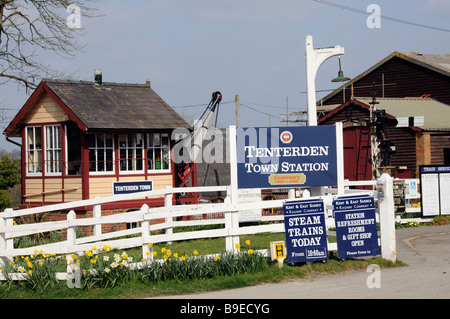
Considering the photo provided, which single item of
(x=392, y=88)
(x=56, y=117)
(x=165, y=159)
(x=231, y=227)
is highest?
(x=392, y=88)

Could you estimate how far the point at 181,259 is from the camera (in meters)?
10.7

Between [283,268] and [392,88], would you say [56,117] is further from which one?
[392,88]

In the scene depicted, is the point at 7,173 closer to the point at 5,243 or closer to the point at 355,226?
the point at 5,243

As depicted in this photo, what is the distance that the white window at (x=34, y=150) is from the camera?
896 inches

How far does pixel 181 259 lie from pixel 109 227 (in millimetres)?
10683

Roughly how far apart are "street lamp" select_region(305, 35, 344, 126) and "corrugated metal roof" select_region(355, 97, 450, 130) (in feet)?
50.8

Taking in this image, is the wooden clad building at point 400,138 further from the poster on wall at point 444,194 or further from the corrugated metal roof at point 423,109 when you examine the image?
the poster on wall at point 444,194

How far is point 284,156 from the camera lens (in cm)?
1305

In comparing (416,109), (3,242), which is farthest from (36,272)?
(416,109)

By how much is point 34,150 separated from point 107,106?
10.2 ft

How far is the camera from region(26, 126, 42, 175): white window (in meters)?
22.8
